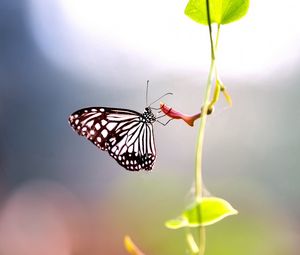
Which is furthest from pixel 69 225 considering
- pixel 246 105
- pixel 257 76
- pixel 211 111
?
pixel 257 76

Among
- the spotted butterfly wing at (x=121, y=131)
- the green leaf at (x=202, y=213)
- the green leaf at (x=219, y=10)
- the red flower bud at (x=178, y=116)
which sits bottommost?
the spotted butterfly wing at (x=121, y=131)

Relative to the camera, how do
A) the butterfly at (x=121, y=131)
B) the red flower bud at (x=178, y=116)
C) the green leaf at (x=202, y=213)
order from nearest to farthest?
1. the green leaf at (x=202, y=213)
2. the red flower bud at (x=178, y=116)
3. the butterfly at (x=121, y=131)

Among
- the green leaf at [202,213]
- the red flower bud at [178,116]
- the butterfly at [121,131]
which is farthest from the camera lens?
the butterfly at [121,131]

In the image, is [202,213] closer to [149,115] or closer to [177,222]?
[177,222]

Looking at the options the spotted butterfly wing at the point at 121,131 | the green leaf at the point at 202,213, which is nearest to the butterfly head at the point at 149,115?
the spotted butterfly wing at the point at 121,131

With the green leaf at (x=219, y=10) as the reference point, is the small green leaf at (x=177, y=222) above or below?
below

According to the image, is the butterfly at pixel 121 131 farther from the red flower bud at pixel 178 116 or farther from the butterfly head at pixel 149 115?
the red flower bud at pixel 178 116

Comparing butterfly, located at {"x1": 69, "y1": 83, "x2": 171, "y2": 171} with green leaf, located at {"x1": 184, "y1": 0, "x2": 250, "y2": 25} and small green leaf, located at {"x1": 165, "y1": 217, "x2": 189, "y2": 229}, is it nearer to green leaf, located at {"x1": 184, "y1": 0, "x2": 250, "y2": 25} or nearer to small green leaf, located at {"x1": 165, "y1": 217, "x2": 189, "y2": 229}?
green leaf, located at {"x1": 184, "y1": 0, "x2": 250, "y2": 25}
